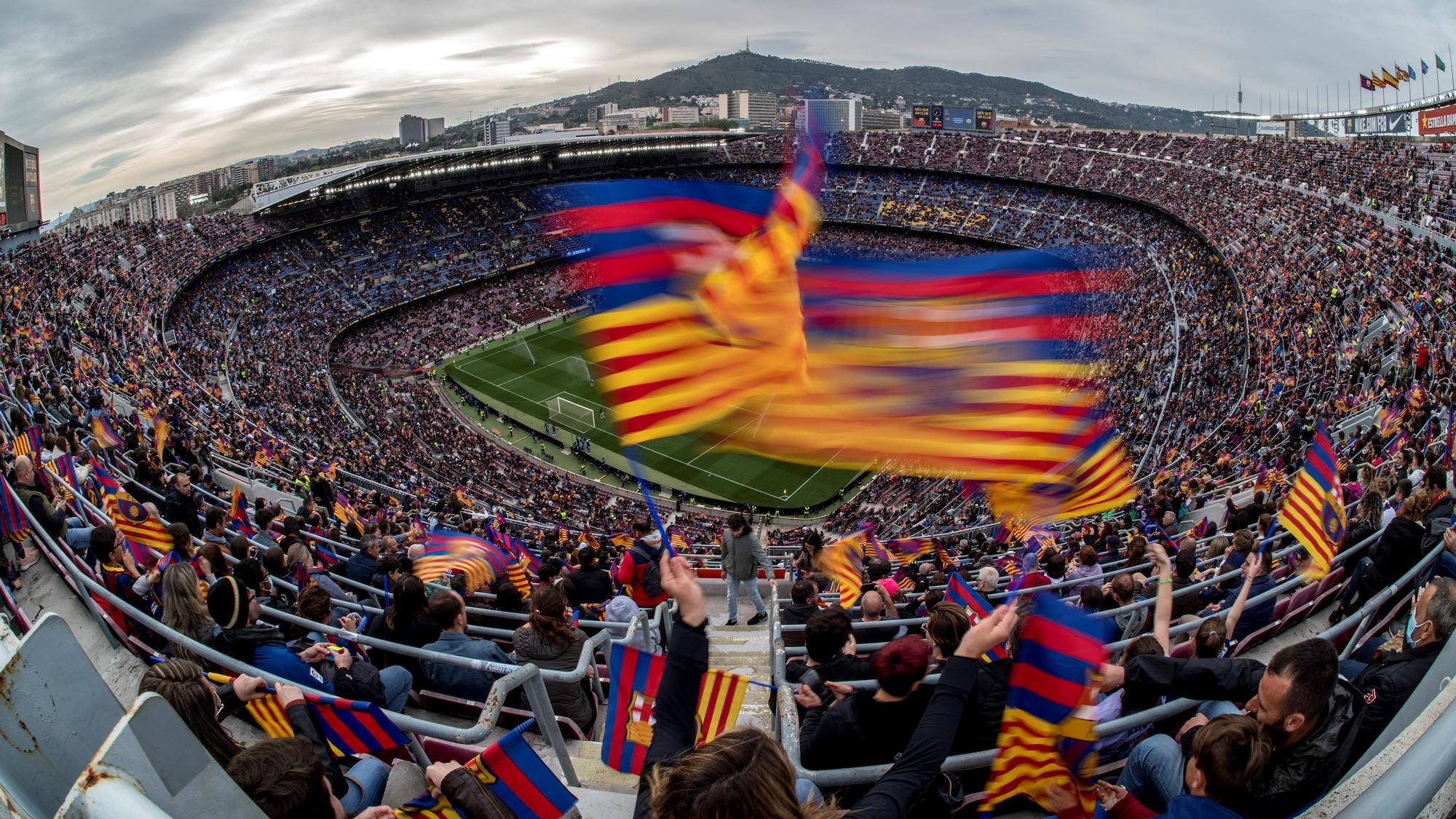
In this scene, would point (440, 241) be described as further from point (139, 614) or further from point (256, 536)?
point (139, 614)

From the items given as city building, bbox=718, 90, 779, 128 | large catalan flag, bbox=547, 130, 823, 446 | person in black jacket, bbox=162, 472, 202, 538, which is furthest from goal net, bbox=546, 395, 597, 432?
city building, bbox=718, 90, 779, 128

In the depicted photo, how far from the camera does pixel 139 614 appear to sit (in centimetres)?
434

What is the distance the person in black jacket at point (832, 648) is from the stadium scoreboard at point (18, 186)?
154ft

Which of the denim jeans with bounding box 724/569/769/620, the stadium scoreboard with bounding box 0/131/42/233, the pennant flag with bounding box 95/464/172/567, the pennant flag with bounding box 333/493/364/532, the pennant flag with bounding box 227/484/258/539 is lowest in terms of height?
the pennant flag with bounding box 333/493/364/532

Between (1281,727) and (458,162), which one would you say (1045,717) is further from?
(458,162)

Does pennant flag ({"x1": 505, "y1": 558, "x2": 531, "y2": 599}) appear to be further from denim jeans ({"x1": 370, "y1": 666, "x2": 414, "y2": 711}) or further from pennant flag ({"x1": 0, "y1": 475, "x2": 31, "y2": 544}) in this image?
denim jeans ({"x1": 370, "y1": 666, "x2": 414, "y2": 711})

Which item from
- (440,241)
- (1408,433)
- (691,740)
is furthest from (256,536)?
(440,241)

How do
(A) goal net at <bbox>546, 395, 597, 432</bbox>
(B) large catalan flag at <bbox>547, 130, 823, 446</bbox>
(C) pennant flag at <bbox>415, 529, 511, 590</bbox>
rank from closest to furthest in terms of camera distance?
(B) large catalan flag at <bbox>547, 130, 823, 446</bbox>, (C) pennant flag at <bbox>415, 529, 511, 590</bbox>, (A) goal net at <bbox>546, 395, 597, 432</bbox>

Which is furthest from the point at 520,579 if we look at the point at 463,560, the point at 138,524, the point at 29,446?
the point at 29,446

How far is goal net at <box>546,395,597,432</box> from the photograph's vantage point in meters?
38.8

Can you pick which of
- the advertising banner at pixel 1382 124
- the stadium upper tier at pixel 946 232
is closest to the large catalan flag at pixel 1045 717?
the stadium upper tier at pixel 946 232

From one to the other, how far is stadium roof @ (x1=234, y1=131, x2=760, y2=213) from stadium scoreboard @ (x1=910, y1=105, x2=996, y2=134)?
15.8m

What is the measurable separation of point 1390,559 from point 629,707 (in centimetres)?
499

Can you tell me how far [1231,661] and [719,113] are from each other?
170774 millimetres
